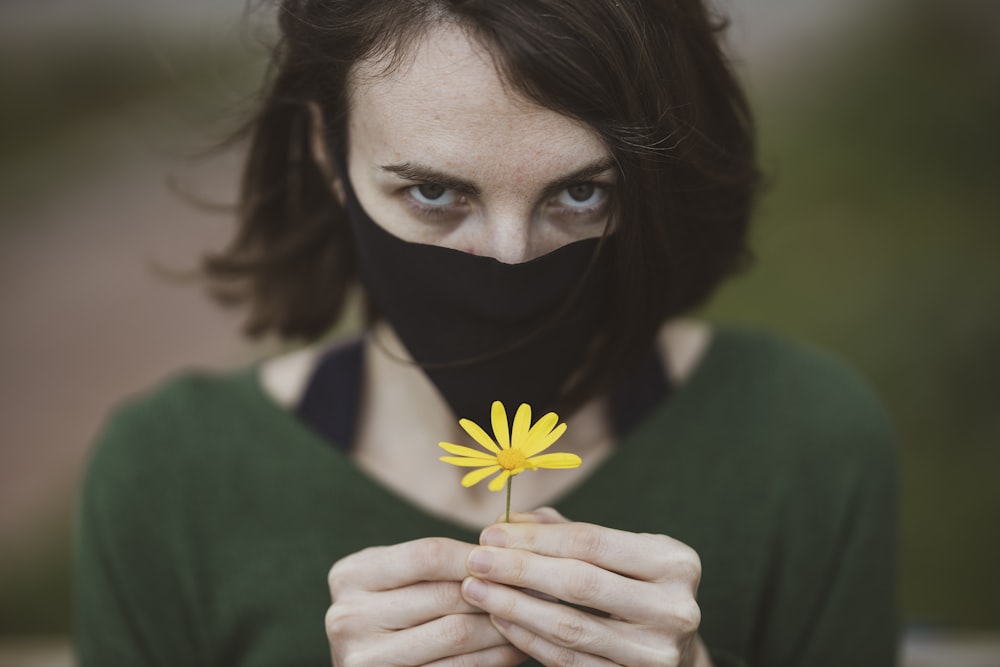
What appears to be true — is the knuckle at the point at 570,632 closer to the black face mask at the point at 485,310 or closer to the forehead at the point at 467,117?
the black face mask at the point at 485,310

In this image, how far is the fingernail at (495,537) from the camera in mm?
1434

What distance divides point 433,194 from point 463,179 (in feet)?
0.33

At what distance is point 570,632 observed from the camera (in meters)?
1.45

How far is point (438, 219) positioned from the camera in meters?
1.69

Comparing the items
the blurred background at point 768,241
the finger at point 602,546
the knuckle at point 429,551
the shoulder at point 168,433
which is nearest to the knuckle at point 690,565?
the finger at point 602,546

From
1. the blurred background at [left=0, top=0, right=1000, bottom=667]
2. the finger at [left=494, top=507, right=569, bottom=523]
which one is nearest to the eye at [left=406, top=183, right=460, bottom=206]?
the finger at [left=494, top=507, right=569, bottom=523]

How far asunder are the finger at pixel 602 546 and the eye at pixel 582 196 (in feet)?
1.71

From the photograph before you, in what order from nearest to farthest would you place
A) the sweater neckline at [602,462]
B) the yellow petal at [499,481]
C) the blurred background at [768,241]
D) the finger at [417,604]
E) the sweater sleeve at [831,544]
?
the yellow petal at [499,481], the finger at [417,604], the sweater neckline at [602,462], the sweater sleeve at [831,544], the blurred background at [768,241]

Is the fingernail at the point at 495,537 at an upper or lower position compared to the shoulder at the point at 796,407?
lower

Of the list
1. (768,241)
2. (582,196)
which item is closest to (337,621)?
(582,196)

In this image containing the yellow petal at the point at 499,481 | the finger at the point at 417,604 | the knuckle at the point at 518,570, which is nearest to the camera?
the yellow petal at the point at 499,481

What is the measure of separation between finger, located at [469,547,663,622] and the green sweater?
587mm

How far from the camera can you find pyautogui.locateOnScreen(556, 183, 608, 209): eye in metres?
1.67

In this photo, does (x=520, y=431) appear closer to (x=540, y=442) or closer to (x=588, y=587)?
(x=540, y=442)
